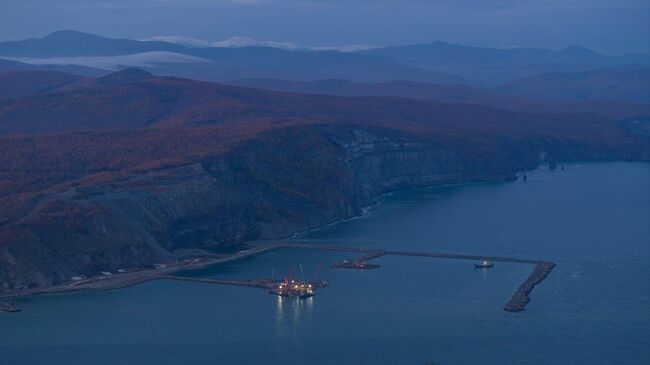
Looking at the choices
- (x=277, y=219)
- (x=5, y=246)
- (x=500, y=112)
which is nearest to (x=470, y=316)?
(x=5, y=246)

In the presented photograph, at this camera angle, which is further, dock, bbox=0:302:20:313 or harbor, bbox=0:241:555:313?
harbor, bbox=0:241:555:313

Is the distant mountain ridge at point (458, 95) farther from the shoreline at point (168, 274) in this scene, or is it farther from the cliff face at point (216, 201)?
the shoreline at point (168, 274)

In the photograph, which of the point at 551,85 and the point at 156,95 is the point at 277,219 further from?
the point at 551,85

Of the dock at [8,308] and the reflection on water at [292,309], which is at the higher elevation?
the reflection on water at [292,309]

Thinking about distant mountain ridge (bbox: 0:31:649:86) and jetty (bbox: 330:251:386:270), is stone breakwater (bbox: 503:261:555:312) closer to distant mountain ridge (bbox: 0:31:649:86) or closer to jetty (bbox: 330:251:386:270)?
jetty (bbox: 330:251:386:270)

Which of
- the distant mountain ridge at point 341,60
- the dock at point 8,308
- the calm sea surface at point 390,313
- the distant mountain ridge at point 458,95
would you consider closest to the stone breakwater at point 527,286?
the calm sea surface at point 390,313

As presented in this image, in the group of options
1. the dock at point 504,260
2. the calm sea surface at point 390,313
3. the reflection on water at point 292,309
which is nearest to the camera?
the calm sea surface at point 390,313

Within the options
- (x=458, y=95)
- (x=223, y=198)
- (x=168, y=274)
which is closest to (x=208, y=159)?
(x=223, y=198)

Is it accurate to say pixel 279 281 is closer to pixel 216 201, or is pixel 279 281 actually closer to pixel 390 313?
pixel 390 313

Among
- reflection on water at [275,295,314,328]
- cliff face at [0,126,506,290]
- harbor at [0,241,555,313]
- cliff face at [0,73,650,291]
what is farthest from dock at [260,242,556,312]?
reflection on water at [275,295,314,328]

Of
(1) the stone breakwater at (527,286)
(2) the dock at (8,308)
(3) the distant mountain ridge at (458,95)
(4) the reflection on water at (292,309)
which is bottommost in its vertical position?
(2) the dock at (8,308)
